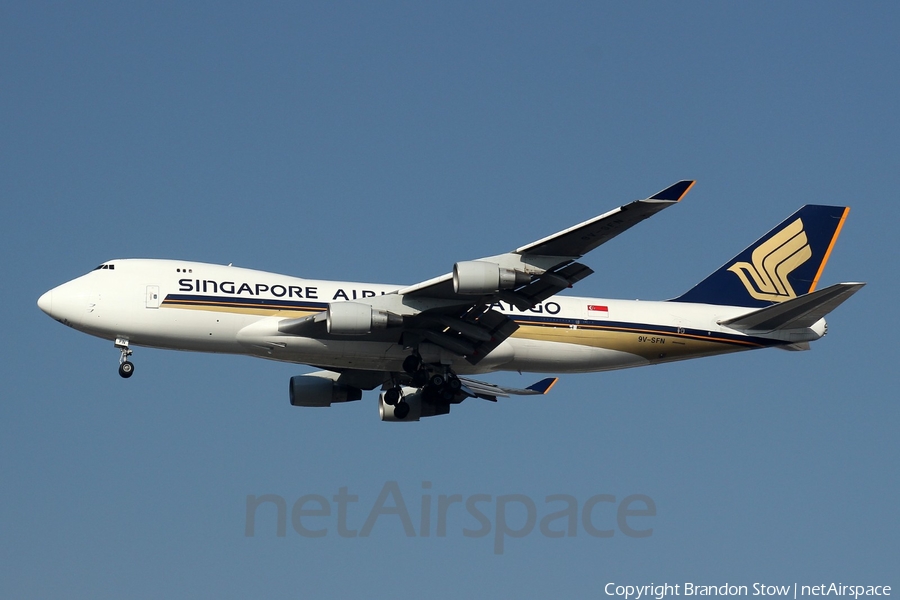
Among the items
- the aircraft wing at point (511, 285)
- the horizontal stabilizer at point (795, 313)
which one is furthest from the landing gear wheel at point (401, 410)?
the horizontal stabilizer at point (795, 313)

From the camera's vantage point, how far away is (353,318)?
115 ft

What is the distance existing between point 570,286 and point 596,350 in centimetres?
598

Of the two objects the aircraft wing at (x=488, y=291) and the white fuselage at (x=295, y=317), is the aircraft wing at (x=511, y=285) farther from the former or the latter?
the white fuselage at (x=295, y=317)

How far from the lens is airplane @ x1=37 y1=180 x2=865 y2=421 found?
35031 millimetres

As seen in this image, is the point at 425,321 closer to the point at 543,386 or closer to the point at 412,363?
the point at 412,363

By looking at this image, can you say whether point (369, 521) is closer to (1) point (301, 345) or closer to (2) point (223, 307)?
(1) point (301, 345)

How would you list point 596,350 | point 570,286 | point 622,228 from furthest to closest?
point 596,350 < point 570,286 < point 622,228

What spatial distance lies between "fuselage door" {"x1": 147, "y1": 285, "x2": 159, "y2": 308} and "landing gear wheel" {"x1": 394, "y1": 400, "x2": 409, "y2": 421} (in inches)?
368

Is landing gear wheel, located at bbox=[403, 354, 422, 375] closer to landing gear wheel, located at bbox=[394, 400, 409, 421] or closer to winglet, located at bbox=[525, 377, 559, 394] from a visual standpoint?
landing gear wheel, located at bbox=[394, 400, 409, 421]

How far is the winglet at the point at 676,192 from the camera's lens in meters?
29.9

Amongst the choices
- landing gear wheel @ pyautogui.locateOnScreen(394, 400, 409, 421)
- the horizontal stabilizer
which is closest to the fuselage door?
landing gear wheel @ pyautogui.locateOnScreen(394, 400, 409, 421)

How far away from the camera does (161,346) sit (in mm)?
37562

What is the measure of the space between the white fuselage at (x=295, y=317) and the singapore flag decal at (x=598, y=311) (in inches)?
1.8

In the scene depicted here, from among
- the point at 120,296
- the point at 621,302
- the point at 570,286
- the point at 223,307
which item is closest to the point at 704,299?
the point at 621,302
